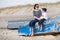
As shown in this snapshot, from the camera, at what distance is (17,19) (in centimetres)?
1148

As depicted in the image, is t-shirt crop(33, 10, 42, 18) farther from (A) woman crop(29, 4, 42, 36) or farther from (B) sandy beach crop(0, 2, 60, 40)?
(B) sandy beach crop(0, 2, 60, 40)

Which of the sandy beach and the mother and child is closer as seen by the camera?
the mother and child

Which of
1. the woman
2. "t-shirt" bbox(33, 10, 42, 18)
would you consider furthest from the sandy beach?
"t-shirt" bbox(33, 10, 42, 18)

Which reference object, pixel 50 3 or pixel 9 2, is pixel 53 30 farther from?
pixel 9 2

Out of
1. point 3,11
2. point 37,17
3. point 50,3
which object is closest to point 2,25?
point 3,11

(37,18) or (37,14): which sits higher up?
(37,14)

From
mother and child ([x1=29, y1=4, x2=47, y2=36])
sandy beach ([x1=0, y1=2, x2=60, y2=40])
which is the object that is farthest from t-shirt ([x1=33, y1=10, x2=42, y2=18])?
sandy beach ([x1=0, y1=2, x2=60, y2=40])

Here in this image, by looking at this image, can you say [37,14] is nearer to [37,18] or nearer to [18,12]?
[37,18]

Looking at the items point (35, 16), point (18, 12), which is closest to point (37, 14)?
point (35, 16)

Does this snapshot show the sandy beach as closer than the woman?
No

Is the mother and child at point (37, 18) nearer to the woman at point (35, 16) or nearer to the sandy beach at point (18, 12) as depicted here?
the woman at point (35, 16)

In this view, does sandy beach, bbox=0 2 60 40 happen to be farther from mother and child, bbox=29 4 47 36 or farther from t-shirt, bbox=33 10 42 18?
t-shirt, bbox=33 10 42 18

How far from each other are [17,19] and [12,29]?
1.94 ft

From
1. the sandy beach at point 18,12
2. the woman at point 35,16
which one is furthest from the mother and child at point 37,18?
the sandy beach at point 18,12
